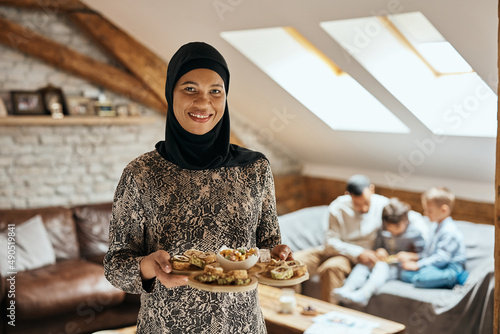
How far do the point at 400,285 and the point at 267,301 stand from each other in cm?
105

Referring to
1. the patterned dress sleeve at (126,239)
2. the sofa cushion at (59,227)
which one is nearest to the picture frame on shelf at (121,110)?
the sofa cushion at (59,227)

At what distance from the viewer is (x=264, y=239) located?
1696mm

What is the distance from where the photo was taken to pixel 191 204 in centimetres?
158

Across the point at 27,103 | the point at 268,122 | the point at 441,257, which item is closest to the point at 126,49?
the point at 27,103

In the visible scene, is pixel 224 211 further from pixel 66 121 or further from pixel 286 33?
pixel 66 121

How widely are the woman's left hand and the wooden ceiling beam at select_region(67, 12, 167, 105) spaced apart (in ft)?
12.8

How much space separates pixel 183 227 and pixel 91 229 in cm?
345

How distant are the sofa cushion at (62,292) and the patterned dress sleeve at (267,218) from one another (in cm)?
274

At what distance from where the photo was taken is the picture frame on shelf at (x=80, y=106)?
5.02 meters

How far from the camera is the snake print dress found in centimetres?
153

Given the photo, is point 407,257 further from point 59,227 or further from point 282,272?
point 282,272

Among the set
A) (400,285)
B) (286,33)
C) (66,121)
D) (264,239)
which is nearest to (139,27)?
(66,121)

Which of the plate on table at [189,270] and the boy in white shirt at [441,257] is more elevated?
the plate on table at [189,270]

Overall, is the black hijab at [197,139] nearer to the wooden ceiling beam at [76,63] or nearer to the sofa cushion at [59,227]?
the sofa cushion at [59,227]
